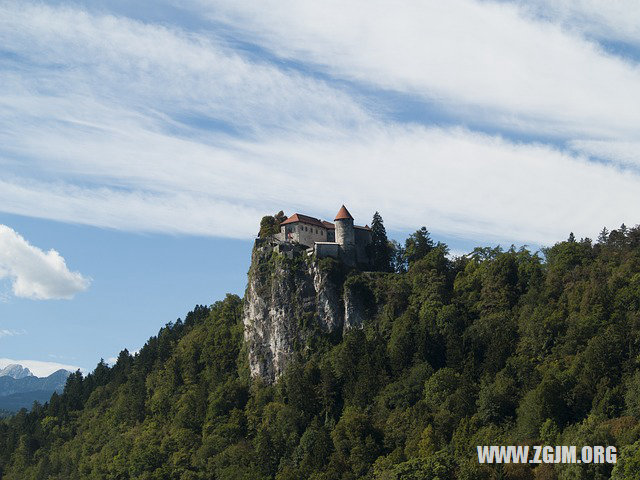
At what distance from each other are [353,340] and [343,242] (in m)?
15.7

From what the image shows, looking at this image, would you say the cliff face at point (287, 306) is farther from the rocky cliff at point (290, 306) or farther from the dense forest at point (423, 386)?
the dense forest at point (423, 386)

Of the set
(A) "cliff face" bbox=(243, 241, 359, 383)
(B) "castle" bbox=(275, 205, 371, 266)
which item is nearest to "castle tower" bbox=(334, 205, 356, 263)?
(B) "castle" bbox=(275, 205, 371, 266)

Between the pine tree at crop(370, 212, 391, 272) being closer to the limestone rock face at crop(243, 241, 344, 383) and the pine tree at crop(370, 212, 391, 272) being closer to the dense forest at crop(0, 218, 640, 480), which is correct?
the dense forest at crop(0, 218, 640, 480)

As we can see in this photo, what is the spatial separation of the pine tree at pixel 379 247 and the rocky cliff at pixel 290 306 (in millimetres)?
5827

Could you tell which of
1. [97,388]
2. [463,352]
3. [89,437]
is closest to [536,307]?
[463,352]

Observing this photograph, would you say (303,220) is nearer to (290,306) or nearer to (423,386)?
(290,306)

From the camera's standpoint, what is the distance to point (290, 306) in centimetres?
11831

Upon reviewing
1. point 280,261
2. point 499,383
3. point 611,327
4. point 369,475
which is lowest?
point 369,475

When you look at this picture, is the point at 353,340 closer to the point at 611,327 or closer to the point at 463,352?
the point at 463,352

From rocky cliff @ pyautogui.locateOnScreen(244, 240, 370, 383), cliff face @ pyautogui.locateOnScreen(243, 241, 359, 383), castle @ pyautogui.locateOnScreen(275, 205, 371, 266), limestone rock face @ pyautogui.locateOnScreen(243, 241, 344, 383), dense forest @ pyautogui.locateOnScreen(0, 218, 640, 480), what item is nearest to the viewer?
dense forest @ pyautogui.locateOnScreen(0, 218, 640, 480)

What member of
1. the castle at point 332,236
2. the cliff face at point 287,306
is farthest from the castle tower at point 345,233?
the cliff face at point 287,306

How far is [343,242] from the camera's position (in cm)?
11975

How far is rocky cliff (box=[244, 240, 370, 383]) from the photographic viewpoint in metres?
115

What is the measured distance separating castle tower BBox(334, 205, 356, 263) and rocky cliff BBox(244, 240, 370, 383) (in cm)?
236
